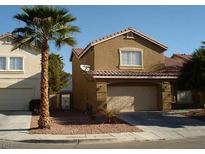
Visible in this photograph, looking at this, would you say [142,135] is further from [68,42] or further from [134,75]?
[134,75]

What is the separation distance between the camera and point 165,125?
21.1 metres

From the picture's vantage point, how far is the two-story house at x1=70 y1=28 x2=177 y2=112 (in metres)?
27.4

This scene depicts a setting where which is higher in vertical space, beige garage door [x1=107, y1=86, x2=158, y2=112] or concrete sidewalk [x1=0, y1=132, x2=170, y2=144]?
beige garage door [x1=107, y1=86, x2=158, y2=112]

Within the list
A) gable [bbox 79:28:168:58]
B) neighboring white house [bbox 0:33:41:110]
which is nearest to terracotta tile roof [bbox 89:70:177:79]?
gable [bbox 79:28:168:58]

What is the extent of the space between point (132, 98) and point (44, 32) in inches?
Answer: 441

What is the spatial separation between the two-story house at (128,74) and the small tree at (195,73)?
4238 millimetres

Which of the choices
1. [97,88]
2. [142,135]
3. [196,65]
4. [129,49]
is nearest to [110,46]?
[129,49]

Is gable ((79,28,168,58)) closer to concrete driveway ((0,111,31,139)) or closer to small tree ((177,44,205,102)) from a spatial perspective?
small tree ((177,44,205,102))

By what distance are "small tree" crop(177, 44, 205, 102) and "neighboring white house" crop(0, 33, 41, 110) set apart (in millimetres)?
13078

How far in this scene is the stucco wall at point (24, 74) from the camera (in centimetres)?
3133

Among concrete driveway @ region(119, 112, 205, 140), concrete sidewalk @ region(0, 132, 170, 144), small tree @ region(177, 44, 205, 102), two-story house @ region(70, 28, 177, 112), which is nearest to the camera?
concrete sidewalk @ region(0, 132, 170, 144)

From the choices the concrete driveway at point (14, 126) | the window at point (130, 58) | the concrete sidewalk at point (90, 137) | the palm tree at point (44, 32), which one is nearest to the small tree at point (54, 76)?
the window at point (130, 58)

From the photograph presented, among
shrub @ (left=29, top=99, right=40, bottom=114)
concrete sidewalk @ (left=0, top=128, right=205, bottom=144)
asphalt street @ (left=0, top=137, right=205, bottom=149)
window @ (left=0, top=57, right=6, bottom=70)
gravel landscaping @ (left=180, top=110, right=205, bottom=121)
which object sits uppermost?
window @ (left=0, top=57, right=6, bottom=70)

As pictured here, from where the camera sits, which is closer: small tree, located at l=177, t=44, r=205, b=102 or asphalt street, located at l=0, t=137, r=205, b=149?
asphalt street, located at l=0, t=137, r=205, b=149
